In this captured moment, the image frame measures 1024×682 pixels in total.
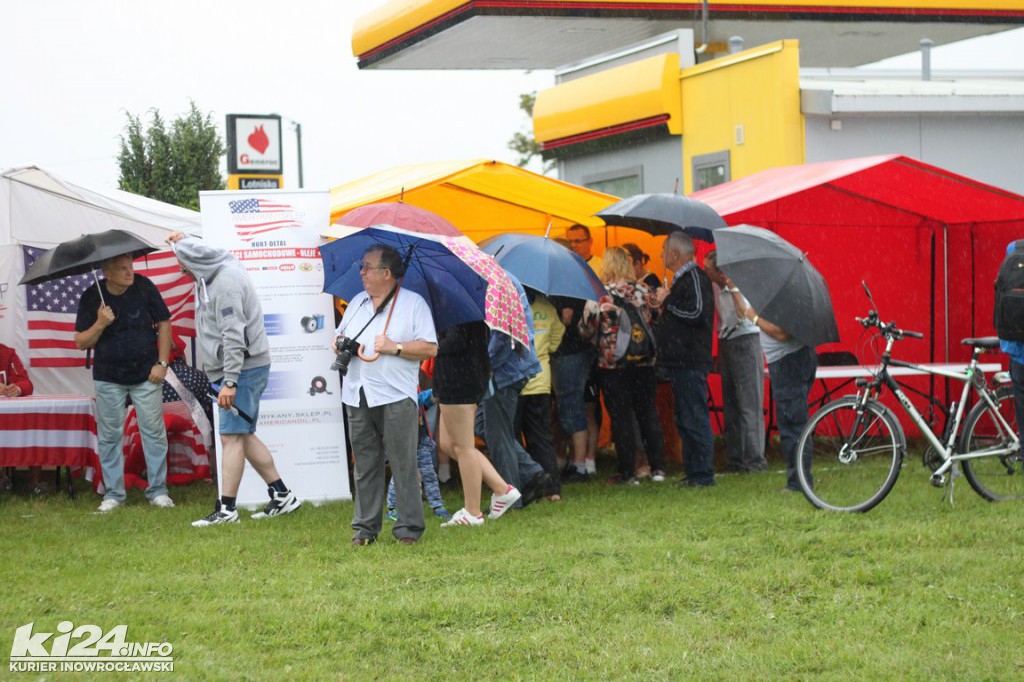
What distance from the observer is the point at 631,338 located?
945 centimetres

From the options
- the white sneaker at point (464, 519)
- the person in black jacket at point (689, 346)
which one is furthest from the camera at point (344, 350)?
the person in black jacket at point (689, 346)

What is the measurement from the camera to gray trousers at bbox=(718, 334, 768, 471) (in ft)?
33.2

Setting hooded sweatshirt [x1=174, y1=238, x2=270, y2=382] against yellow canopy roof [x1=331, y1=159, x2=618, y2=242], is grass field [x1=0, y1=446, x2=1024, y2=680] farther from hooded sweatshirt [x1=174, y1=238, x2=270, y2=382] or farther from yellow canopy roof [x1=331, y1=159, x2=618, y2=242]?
yellow canopy roof [x1=331, y1=159, x2=618, y2=242]

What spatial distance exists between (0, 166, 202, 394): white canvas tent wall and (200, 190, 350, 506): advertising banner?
1.56 meters

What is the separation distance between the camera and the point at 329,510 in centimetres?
871

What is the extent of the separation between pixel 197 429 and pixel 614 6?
1022 cm

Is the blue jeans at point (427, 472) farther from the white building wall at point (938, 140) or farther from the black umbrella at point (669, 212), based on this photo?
the white building wall at point (938, 140)

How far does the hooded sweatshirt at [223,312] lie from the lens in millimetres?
8195

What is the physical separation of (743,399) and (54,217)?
5.83 metres

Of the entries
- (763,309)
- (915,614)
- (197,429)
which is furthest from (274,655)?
(197,429)

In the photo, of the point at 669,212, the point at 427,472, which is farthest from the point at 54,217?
the point at 669,212

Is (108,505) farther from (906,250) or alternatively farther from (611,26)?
(611,26)

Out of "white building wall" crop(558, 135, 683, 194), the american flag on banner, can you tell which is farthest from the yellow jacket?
"white building wall" crop(558, 135, 683, 194)

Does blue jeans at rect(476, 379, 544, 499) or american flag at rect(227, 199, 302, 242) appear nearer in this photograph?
blue jeans at rect(476, 379, 544, 499)
